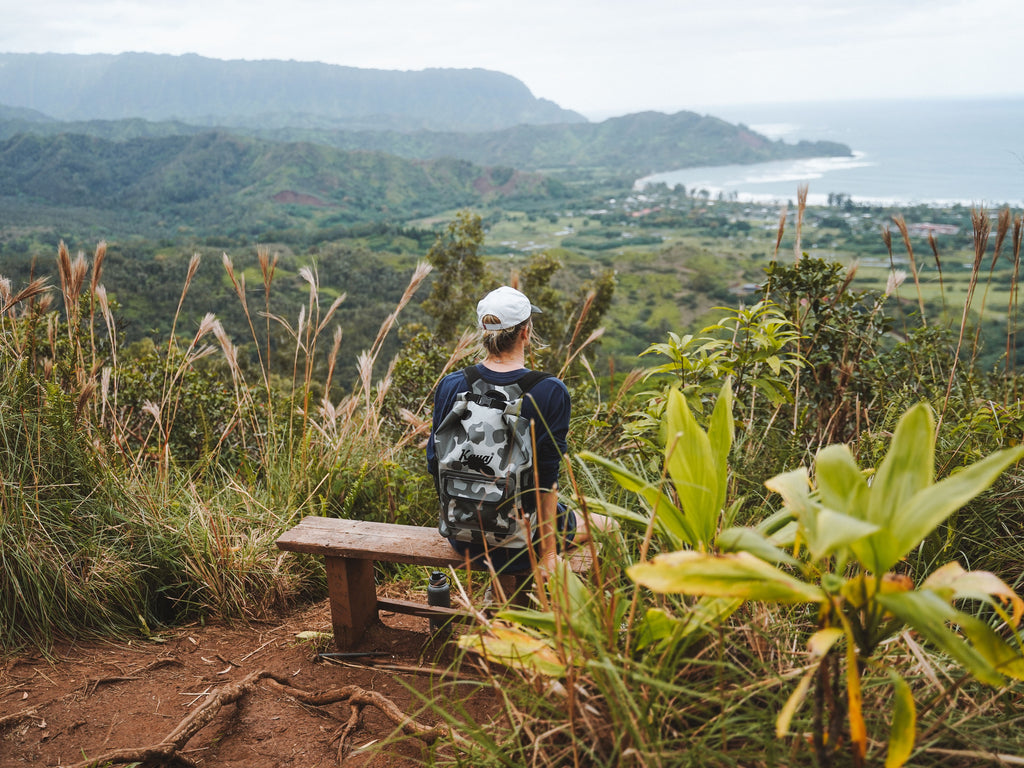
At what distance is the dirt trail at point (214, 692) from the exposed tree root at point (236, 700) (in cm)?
2

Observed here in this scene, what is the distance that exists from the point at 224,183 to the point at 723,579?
121577 millimetres

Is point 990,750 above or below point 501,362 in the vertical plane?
below

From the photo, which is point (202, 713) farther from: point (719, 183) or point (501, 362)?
point (719, 183)

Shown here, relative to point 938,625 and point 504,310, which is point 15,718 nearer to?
point 504,310

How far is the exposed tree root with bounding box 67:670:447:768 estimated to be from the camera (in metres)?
1.49

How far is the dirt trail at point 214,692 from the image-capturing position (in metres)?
1.58

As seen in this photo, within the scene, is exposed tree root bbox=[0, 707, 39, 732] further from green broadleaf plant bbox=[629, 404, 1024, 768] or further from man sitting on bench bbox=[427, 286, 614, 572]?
green broadleaf plant bbox=[629, 404, 1024, 768]

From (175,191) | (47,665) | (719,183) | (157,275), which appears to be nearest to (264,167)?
(175,191)

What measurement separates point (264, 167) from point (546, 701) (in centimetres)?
12282

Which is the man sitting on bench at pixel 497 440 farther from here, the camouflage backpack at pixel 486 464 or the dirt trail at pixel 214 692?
the dirt trail at pixel 214 692

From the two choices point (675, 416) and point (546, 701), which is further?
point (675, 416)

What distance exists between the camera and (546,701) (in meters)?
1.11

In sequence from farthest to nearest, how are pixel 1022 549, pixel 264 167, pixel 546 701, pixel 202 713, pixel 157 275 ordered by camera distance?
1. pixel 264 167
2. pixel 157 275
3. pixel 1022 549
4. pixel 202 713
5. pixel 546 701

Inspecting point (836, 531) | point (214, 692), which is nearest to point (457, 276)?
point (214, 692)
